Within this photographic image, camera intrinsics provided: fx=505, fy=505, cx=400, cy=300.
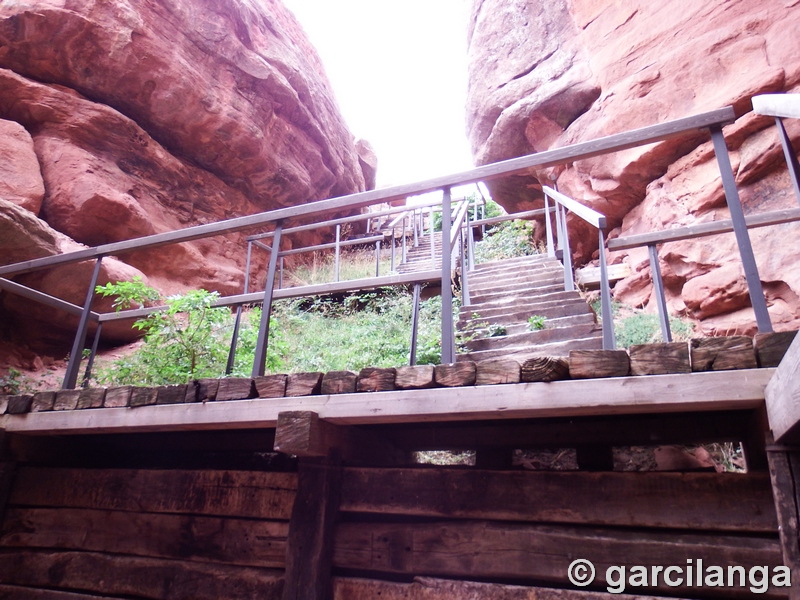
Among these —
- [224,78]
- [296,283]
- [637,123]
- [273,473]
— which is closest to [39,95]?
[224,78]

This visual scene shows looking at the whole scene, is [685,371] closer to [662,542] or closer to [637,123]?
[662,542]

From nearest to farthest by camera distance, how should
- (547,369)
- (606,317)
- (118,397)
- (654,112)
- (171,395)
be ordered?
(547,369)
(171,395)
(118,397)
(606,317)
(654,112)

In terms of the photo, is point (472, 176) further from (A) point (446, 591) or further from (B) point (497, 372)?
(A) point (446, 591)

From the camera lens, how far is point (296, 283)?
1252 cm

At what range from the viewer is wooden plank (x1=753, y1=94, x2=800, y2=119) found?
1.70m

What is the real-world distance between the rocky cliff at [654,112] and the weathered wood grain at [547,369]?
15.9 ft

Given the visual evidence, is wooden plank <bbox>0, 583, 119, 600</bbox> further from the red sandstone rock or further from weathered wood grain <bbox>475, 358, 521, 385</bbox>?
the red sandstone rock

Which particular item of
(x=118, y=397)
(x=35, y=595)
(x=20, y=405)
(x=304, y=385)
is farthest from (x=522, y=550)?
(x=20, y=405)

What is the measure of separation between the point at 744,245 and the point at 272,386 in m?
2.00

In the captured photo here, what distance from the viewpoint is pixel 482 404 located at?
1.92 metres

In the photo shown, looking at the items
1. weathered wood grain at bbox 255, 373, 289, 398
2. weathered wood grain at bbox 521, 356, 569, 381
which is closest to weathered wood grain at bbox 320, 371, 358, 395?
weathered wood grain at bbox 255, 373, 289, 398

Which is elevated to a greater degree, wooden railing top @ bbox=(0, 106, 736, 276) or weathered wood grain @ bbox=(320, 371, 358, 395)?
wooden railing top @ bbox=(0, 106, 736, 276)

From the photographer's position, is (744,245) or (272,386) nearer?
(744,245)

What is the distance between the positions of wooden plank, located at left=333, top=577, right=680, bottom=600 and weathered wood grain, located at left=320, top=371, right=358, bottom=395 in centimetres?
86
